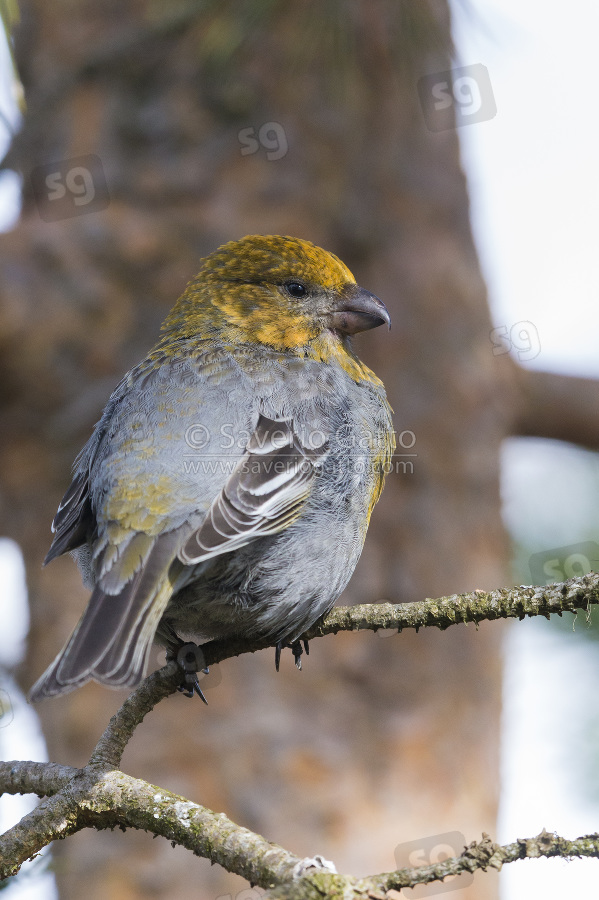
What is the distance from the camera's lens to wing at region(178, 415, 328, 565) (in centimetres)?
256

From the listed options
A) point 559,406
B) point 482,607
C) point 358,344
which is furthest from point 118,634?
point 559,406

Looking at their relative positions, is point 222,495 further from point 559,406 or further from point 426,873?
point 559,406

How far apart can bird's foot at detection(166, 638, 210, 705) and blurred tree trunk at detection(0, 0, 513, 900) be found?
8.65 feet

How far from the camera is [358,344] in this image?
5945 millimetres

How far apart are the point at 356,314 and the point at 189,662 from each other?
1.59m

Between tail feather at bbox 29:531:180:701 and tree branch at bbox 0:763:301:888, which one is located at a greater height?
tail feather at bbox 29:531:180:701

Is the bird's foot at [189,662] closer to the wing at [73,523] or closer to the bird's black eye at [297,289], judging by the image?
the wing at [73,523]

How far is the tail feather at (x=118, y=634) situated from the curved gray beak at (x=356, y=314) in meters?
1.36

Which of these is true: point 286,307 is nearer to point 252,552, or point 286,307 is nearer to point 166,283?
point 252,552

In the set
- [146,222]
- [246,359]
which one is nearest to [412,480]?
[146,222]

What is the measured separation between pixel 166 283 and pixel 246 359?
287 centimetres

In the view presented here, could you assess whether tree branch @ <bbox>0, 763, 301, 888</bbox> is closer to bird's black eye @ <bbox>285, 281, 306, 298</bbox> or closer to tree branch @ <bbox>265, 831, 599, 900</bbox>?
tree branch @ <bbox>265, 831, 599, 900</bbox>

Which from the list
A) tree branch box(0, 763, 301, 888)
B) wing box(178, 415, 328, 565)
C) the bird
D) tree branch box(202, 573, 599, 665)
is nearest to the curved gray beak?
the bird

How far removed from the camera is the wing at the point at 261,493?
2.56m
